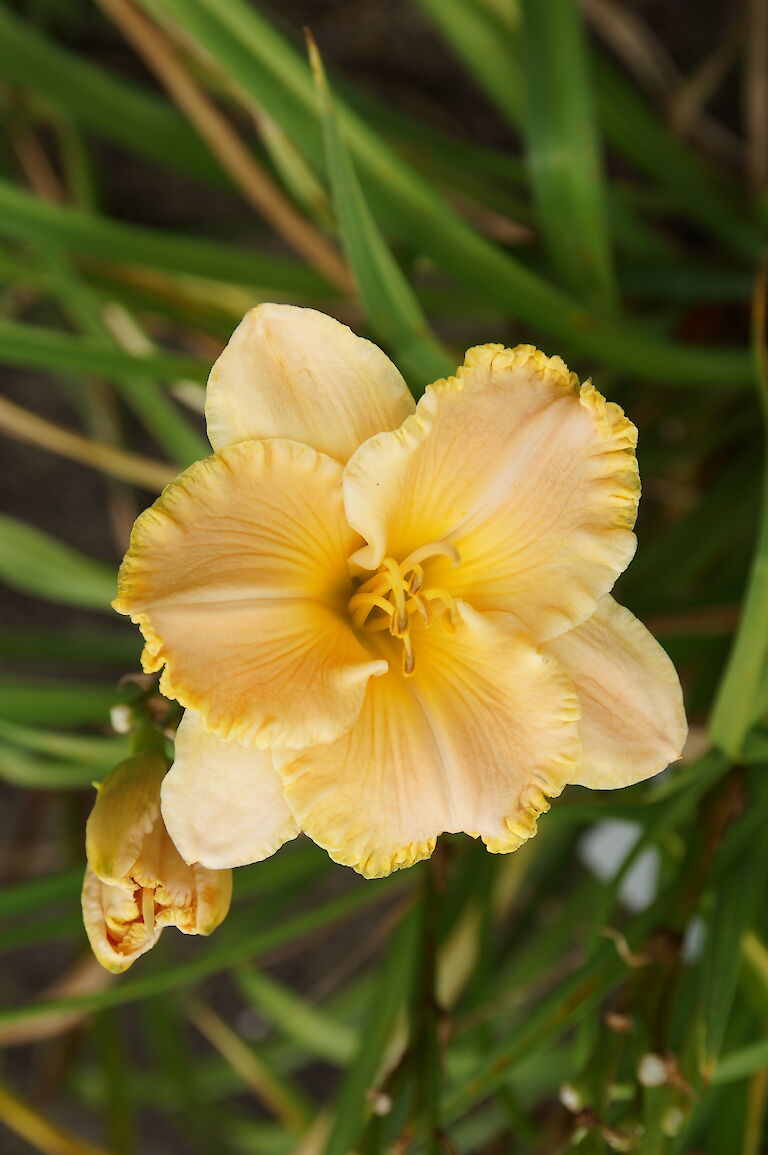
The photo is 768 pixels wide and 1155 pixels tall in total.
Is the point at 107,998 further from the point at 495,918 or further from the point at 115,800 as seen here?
the point at 495,918

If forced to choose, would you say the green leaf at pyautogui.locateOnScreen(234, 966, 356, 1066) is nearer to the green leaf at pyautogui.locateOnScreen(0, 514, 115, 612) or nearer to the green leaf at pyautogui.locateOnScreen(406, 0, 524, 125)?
the green leaf at pyautogui.locateOnScreen(0, 514, 115, 612)

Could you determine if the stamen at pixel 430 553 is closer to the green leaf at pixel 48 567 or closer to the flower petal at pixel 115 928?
the flower petal at pixel 115 928

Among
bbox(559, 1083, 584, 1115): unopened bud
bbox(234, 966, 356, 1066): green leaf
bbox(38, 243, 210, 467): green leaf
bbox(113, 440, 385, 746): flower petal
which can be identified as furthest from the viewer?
bbox(234, 966, 356, 1066): green leaf

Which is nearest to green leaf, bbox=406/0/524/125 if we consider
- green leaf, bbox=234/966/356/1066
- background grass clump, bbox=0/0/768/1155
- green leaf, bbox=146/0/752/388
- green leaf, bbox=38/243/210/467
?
background grass clump, bbox=0/0/768/1155

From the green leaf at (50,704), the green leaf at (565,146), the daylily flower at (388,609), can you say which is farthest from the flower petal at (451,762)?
the green leaf at (565,146)

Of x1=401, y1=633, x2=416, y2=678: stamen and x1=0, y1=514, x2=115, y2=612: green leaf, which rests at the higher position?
x1=401, y1=633, x2=416, y2=678: stamen

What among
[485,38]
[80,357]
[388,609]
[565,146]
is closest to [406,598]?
[388,609]
